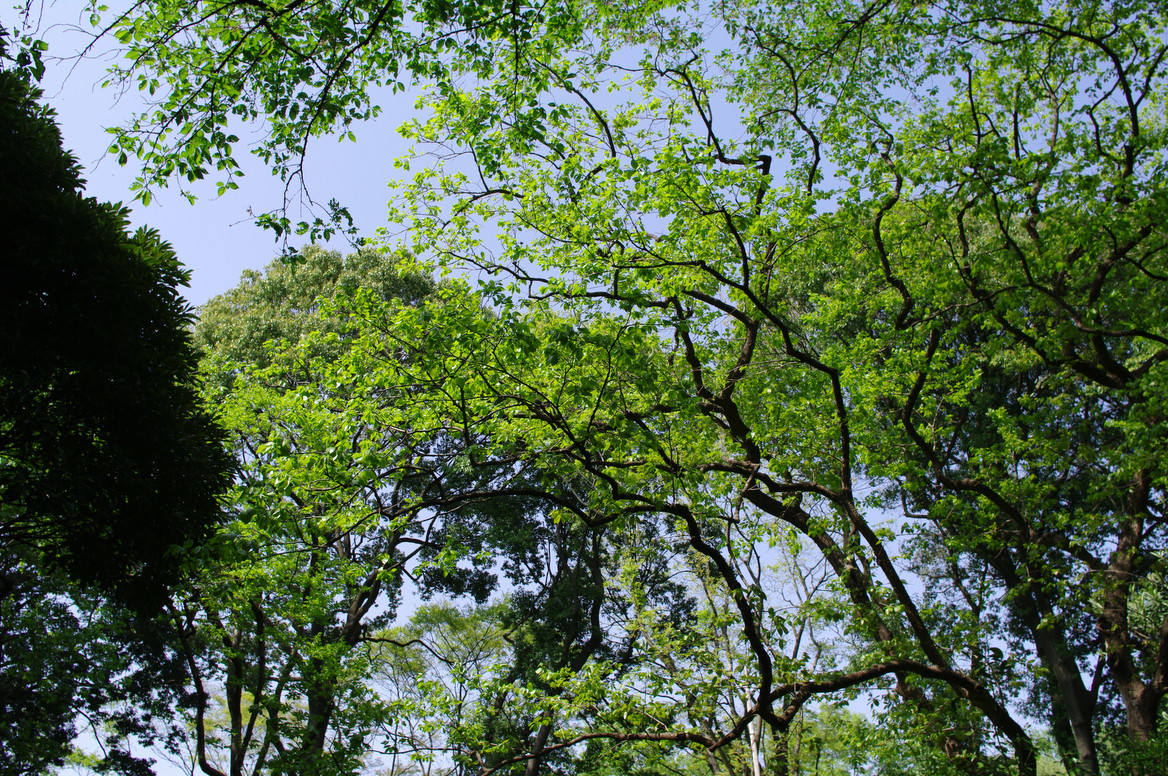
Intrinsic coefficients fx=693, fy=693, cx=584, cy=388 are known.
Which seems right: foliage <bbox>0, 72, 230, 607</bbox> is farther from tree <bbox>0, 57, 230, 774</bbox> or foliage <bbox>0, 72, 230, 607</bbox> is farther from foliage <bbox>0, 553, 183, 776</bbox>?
foliage <bbox>0, 553, 183, 776</bbox>

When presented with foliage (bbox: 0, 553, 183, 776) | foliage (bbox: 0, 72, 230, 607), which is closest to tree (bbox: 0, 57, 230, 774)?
foliage (bbox: 0, 72, 230, 607)

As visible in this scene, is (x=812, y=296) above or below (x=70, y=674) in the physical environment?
above

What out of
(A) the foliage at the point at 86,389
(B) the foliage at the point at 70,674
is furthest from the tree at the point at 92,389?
(B) the foliage at the point at 70,674

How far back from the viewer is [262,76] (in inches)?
161

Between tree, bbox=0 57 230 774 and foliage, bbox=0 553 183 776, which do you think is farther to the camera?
foliage, bbox=0 553 183 776

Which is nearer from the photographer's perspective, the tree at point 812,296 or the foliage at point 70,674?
the tree at point 812,296

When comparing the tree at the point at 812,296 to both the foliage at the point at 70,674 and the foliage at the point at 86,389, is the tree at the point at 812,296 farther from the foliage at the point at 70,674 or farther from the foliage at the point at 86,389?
the foliage at the point at 70,674

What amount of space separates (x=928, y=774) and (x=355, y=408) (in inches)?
285

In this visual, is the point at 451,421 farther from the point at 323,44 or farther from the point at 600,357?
the point at 323,44

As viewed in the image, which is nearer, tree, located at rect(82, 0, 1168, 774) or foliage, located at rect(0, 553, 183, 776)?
tree, located at rect(82, 0, 1168, 774)

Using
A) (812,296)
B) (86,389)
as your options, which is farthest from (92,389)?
(812,296)

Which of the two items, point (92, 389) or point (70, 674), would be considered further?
point (70, 674)

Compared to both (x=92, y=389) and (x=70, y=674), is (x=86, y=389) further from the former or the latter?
(x=70, y=674)

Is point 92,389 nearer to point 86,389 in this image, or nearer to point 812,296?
point 86,389
